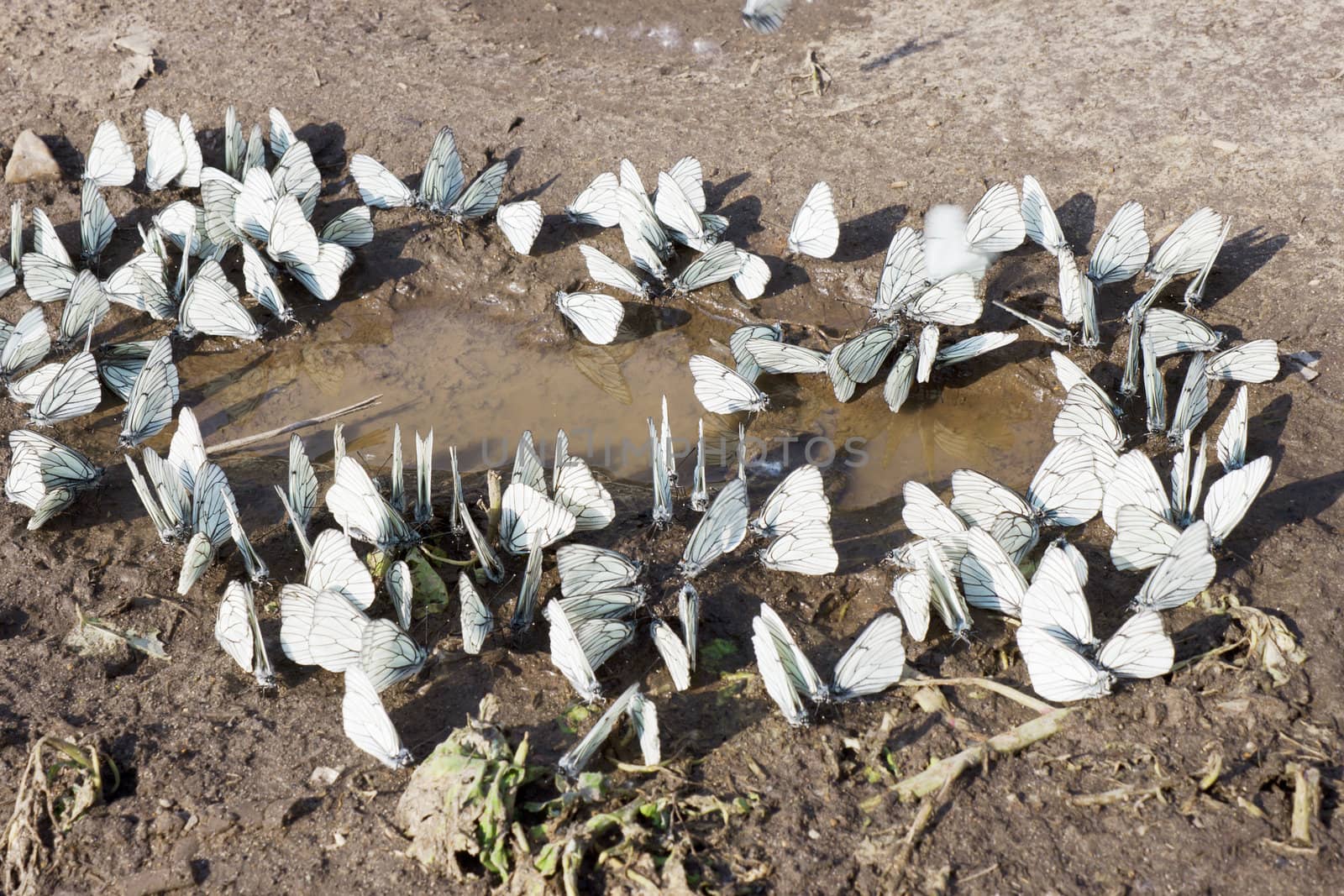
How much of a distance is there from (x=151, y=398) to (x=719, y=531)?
302 centimetres

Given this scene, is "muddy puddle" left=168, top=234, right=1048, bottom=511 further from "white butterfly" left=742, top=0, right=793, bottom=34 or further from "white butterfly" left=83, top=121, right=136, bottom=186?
"white butterfly" left=742, top=0, right=793, bottom=34

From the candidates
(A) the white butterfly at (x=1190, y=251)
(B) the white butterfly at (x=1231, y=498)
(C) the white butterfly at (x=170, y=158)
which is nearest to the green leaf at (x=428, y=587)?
(B) the white butterfly at (x=1231, y=498)

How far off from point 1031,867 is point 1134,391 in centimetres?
272

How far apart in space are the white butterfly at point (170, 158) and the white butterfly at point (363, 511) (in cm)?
324

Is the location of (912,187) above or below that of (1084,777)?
above

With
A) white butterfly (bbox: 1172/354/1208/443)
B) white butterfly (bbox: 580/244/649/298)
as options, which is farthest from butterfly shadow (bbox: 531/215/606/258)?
white butterfly (bbox: 1172/354/1208/443)

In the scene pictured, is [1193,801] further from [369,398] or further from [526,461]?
[369,398]

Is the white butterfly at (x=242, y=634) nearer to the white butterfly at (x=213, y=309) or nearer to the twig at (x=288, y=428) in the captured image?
the twig at (x=288, y=428)

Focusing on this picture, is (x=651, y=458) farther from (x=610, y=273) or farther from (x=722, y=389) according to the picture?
(x=610, y=273)

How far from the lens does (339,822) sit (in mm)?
3383

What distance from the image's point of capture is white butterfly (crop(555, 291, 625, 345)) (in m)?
5.56

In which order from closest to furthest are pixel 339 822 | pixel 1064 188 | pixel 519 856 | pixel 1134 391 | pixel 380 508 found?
pixel 519 856 → pixel 339 822 → pixel 380 508 → pixel 1134 391 → pixel 1064 188

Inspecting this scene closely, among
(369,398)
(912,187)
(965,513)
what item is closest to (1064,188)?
(912,187)

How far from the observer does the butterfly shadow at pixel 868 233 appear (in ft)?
19.7
